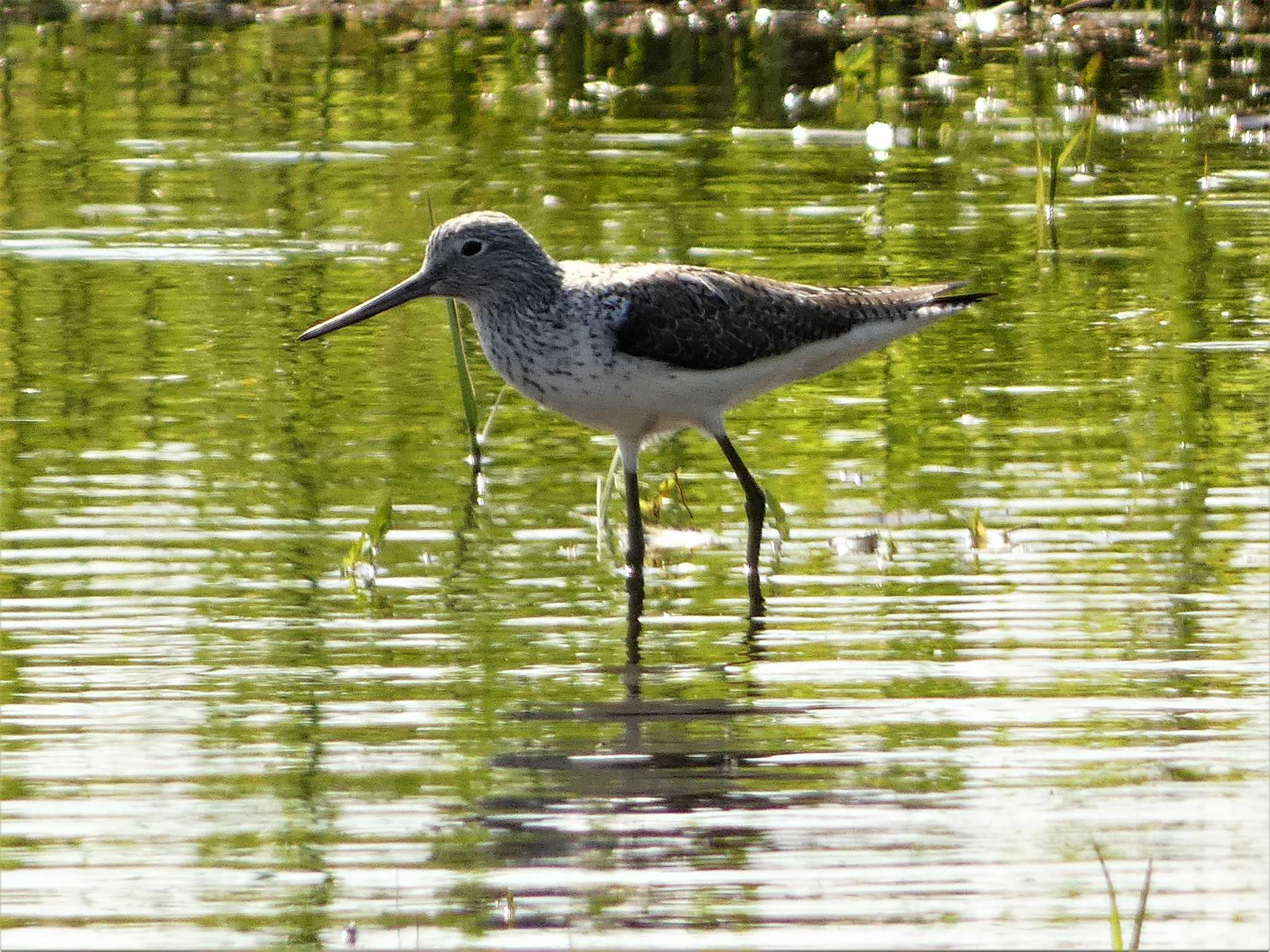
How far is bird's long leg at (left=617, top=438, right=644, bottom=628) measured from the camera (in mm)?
6637

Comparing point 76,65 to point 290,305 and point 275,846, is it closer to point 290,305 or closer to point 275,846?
point 290,305

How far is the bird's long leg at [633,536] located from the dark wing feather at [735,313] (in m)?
0.37

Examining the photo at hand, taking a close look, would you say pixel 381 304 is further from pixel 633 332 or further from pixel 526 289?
pixel 633 332

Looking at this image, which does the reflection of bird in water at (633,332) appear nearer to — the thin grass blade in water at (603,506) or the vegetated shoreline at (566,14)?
the thin grass blade in water at (603,506)

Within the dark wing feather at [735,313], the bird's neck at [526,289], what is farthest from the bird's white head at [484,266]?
the dark wing feather at [735,313]

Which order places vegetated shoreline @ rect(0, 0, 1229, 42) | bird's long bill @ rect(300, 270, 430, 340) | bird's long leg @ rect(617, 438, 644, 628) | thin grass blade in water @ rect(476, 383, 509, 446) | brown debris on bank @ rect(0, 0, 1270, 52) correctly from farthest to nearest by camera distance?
vegetated shoreline @ rect(0, 0, 1229, 42), brown debris on bank @ rect(0, 0, 1270, 52), thin grass blade in water @ rect(476, 383, 509, 446), bird's long bill @ rect(300, 270, 430, 340), bird's long leg @ rect(617, 438, 644, 628)

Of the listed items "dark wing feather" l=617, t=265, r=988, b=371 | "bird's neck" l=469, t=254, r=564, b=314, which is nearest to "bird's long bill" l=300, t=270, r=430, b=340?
"bird's neck" l=469, t=254, r=564, b=314

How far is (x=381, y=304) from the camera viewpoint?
7336 mm

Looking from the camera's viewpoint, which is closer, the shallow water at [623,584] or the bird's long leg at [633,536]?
the shallow water at [623,584]

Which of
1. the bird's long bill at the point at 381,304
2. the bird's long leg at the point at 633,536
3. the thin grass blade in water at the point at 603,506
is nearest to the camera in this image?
the bird's long leg at the point at 633,536

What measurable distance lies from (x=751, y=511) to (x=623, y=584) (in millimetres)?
528

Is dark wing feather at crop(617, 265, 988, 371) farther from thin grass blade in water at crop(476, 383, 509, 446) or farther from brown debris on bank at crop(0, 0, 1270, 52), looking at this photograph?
brown debris on bank at crop(0, 0, 1270, 52)

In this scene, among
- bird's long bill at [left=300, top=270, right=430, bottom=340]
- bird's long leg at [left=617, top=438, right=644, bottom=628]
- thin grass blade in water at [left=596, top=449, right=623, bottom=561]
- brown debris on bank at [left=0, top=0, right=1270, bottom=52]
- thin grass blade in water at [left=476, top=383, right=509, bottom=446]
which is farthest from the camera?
brown debris on bank at [left=0, top=0, right=1270, bottom=52]

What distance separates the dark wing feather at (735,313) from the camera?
6926 millimetres
